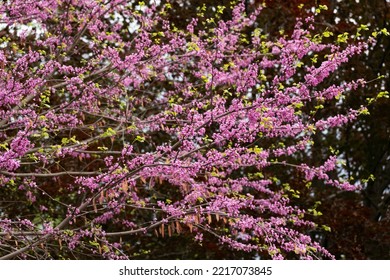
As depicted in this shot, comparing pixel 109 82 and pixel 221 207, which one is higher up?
pixel 109 82

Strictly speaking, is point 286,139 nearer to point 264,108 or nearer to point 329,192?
point 329,192

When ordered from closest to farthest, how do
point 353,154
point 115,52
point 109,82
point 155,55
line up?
point 115,52, point 155,55, point 109,82, point 353,154

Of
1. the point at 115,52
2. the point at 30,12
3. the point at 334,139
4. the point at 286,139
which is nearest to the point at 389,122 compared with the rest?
the point at 334,139

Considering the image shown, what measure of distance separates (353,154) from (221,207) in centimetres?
663

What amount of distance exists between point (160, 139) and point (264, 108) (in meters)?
6.01

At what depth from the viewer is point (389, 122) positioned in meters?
12.2

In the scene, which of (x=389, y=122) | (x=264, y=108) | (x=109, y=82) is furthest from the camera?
(x=389, y=122)

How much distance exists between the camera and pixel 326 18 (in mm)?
12250

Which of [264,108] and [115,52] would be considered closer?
[264,108]
